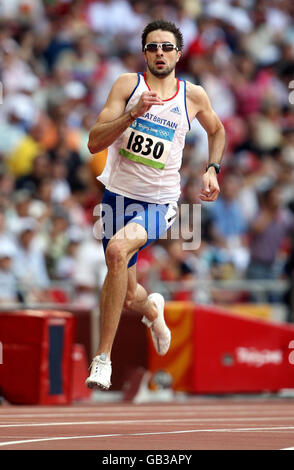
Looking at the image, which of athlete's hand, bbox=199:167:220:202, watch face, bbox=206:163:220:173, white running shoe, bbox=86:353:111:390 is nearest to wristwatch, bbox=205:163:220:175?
watch face, bbox=206:163:220:173

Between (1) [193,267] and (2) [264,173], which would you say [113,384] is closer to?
(1) [193,267]

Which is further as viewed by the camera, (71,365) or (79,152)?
(79,152)

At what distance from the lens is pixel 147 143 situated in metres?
7.93

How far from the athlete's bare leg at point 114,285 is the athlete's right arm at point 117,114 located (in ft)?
2.20

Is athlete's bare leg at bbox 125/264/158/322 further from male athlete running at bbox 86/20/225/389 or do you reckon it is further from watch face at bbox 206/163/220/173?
watch face at bbox 206/163/220/173

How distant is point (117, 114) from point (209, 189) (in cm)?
84

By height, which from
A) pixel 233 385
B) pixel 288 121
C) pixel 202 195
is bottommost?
pixel 233 385

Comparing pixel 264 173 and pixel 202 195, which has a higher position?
pixel 264 173

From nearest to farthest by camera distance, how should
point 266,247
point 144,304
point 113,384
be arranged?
point 144,304 → point 113,384 → point 266,247

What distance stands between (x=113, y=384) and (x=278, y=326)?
2164 mm

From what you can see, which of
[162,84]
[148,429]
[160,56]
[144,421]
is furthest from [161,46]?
[148,429]

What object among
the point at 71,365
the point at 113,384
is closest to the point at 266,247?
the point at 113,384

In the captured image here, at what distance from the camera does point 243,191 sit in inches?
685
